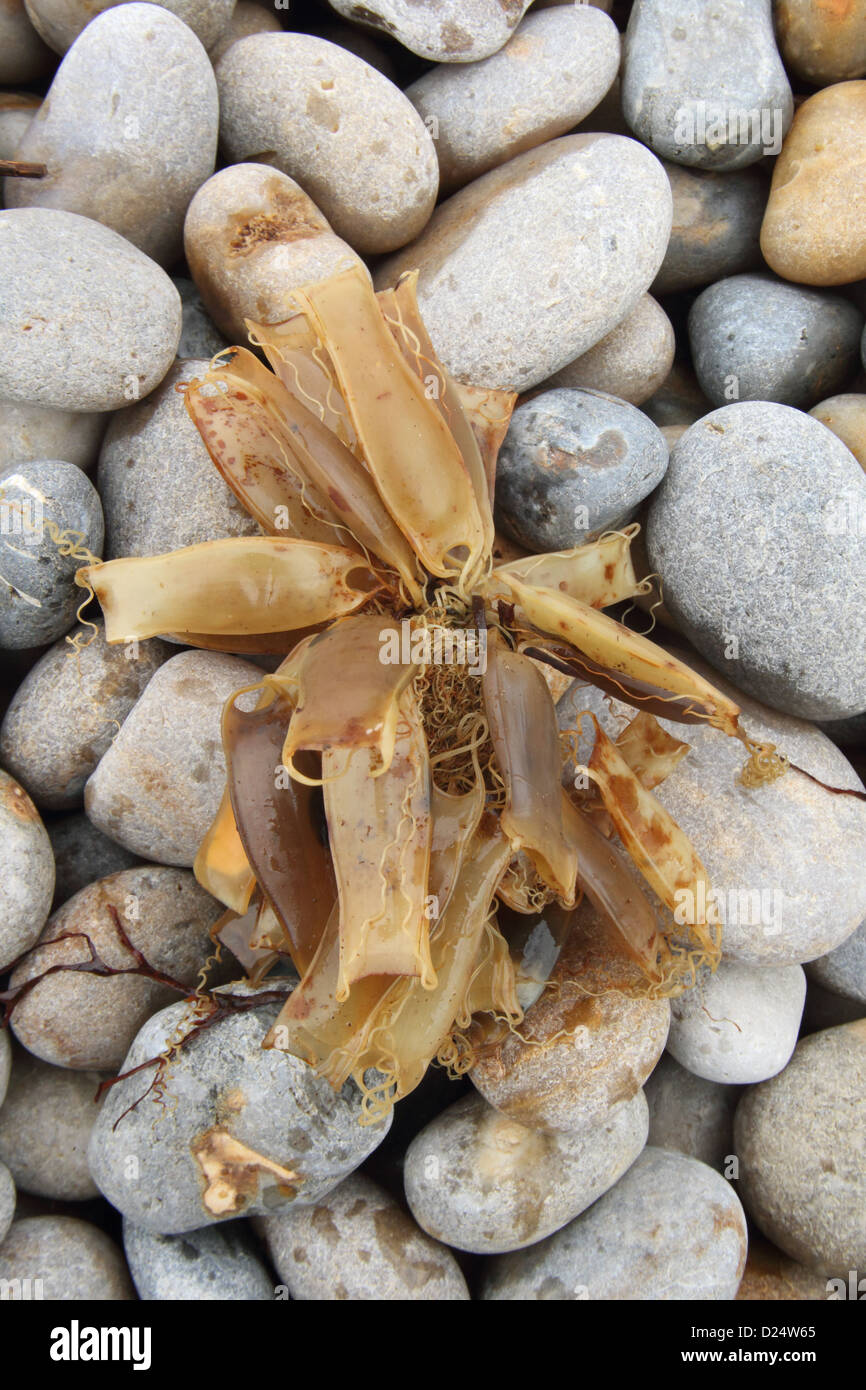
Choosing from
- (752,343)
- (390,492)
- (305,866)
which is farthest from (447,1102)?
(752,343)

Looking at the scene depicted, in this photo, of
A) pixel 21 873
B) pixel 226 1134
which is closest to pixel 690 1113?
pixel 226 1134

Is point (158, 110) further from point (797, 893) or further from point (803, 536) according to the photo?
point (797, 893)

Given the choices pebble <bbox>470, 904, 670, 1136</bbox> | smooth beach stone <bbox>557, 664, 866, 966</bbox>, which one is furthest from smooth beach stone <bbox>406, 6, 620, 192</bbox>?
pebble <bbox>470, 904, 670, 1136</bbox>

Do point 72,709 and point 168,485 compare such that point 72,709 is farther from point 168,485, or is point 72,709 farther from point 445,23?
point 445,23

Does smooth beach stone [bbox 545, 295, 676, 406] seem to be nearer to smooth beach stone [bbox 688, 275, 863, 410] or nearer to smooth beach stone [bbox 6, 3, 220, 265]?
smooth beach stone [bbox 688, 275, 863, 410]

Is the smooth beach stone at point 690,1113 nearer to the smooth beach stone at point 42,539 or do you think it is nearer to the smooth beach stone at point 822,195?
the smooth beach stone at point 42,539

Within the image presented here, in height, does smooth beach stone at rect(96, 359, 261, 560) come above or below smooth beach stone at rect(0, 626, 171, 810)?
above
